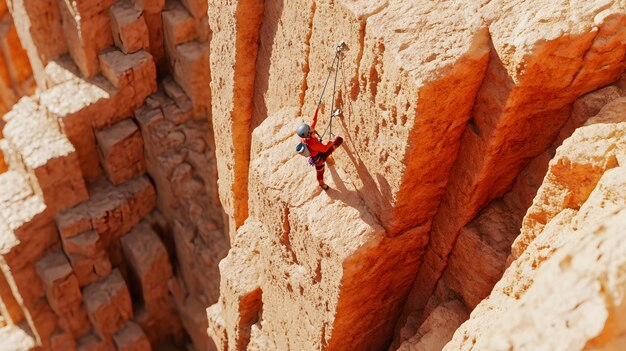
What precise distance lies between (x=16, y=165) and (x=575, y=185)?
280 inches

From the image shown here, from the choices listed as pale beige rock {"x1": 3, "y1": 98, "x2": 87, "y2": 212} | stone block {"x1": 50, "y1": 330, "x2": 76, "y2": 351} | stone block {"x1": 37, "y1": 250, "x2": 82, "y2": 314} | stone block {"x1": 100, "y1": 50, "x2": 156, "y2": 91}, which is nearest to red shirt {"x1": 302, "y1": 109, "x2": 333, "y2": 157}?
stone block {"x1": 100, "y1": 50, "x2": 156, "y2": 91}

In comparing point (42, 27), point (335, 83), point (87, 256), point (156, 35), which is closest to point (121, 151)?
point (87, 256)

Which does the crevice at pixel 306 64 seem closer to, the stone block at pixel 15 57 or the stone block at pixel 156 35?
the stone block at pixel 156 35

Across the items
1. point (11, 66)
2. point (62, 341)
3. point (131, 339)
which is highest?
point (11, 66)

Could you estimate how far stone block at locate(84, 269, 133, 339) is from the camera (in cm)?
818

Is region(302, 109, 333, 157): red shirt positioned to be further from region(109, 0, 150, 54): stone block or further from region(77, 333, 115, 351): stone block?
region(77, 333, 115, 351): stone block

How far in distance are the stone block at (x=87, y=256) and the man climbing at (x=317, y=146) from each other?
4.78 m

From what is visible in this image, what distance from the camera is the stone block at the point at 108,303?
818cm

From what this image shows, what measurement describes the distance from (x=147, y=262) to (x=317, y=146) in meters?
5.00

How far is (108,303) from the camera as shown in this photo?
8.20 m

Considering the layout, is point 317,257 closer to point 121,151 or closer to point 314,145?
point 314,145

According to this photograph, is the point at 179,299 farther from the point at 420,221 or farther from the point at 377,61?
the point at 377,61

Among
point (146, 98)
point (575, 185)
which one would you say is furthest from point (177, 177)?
point (575, 185)

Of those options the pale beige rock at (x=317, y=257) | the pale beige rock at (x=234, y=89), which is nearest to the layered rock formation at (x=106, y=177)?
the pale beige rock at (x=234, y=89)
